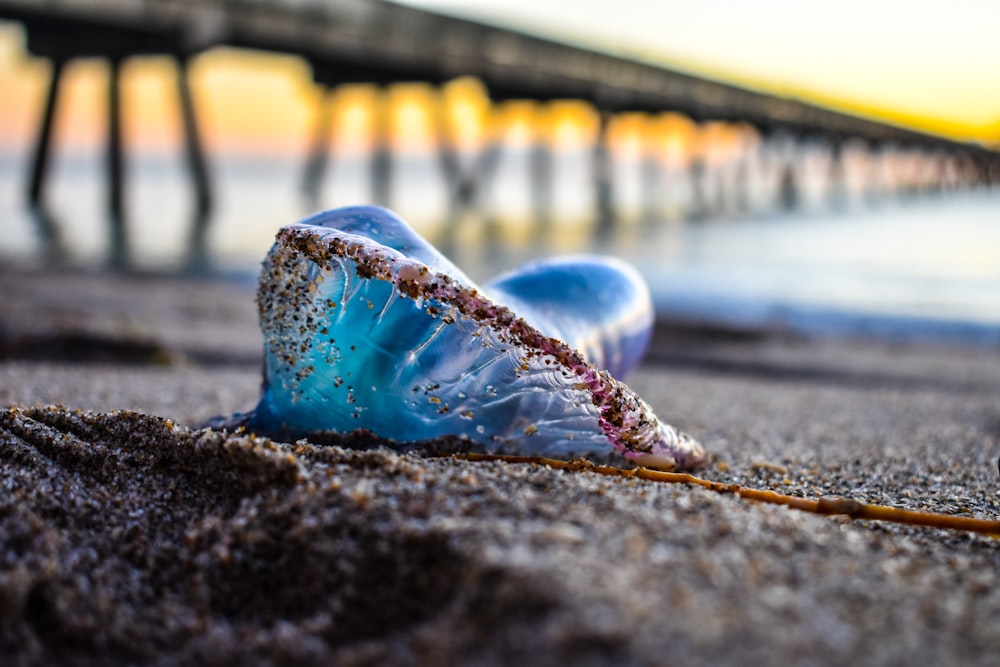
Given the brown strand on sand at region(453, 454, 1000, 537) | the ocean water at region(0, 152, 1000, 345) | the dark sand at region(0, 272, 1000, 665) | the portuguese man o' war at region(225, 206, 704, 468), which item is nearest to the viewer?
the dark sand at region(0, 272, 1000, 665)

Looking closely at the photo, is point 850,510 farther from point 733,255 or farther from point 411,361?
point 733,255

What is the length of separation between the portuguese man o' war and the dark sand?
0.63ft

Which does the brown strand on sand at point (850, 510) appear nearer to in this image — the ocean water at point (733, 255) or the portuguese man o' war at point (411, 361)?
the portuguese man o' war at point (411, 361)

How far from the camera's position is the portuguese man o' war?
59.2 inches

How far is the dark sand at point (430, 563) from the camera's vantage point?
2.71 ft

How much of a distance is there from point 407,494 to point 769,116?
80.5ft

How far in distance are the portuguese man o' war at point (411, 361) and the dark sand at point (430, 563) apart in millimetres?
192

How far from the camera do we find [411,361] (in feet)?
5.02

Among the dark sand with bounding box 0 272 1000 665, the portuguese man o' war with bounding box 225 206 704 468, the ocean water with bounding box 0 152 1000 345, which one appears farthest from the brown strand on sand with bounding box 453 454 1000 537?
the ocean water with bounding box 0 152 1000 345

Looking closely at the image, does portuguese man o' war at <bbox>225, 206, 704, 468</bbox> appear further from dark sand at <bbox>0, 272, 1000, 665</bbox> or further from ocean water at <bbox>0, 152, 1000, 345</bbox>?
ocean water at <bbox>0, 152, 1000, 345</bbox>

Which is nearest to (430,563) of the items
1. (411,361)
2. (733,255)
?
(411,361)

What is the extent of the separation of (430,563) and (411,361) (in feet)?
1.92

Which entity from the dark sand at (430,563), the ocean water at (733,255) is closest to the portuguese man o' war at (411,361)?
the dark sand at (430,563)

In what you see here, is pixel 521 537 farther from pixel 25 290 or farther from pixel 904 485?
pixel 25 290
